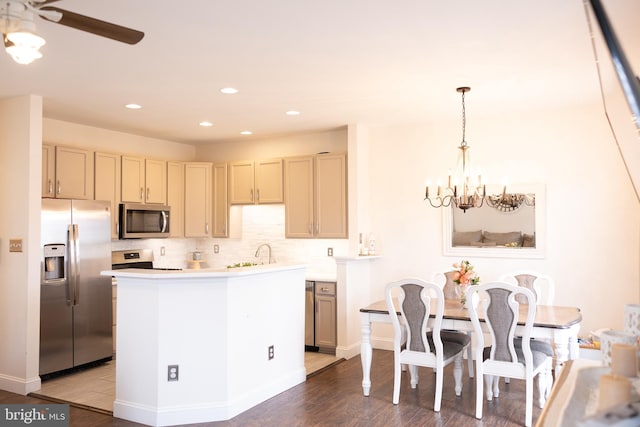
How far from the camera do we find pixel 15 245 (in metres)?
4.62

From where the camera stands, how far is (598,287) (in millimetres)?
4977

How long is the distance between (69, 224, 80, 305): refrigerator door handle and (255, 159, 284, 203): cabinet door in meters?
2.29

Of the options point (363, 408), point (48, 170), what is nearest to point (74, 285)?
point (48, 170)

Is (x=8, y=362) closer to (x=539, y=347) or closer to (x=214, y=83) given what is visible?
(x=214, y=83)

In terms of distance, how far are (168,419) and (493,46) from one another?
339 cm

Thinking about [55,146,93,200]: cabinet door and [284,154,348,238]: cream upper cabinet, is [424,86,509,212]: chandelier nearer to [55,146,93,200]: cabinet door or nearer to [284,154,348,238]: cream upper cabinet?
[284,154,348,238]: cream upper cabinet

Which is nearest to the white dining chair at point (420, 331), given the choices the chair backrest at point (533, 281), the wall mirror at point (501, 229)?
the chair backrest at point (533, 281)

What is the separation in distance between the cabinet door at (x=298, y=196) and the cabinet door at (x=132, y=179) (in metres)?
1.75

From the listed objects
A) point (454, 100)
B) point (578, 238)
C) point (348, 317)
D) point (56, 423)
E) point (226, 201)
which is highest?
point (454, 100)

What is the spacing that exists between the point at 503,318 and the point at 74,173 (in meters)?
4.44

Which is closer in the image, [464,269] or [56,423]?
[56,423]

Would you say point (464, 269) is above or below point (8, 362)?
above

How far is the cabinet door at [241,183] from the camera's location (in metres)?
6.77

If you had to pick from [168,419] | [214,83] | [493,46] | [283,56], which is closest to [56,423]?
[168,419]
